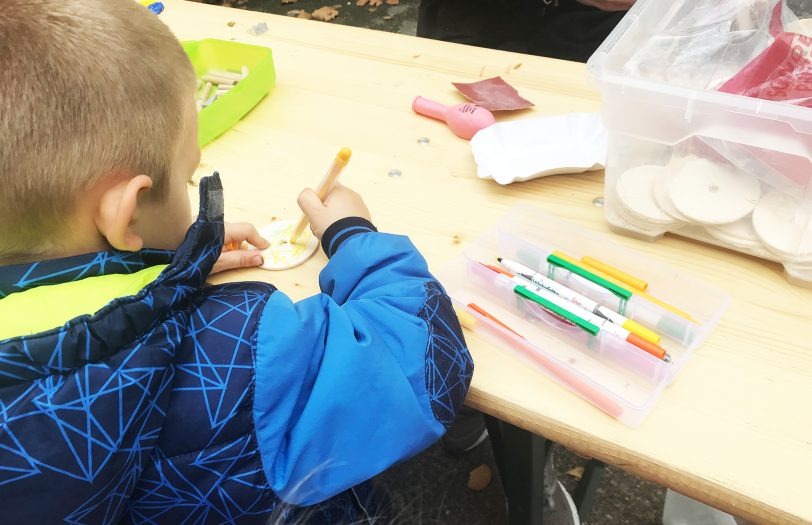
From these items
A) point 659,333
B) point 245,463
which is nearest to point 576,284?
point 659,333

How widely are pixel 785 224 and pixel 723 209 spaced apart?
2.4 inches

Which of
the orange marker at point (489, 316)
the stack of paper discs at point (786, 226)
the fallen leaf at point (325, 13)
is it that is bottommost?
the fallen leaf at point (325, 13)

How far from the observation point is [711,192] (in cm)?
70

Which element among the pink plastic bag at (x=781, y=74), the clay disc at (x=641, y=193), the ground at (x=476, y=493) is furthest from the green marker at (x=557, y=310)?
the ground at (x=476, y=493)

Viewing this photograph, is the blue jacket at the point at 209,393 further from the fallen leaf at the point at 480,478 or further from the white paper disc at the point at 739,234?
the fallen leaf at the point at 480,478

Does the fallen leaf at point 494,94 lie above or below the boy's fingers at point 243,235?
above

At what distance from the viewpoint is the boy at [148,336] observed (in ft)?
1.50

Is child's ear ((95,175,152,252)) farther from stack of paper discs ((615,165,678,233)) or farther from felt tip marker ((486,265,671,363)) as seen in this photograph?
stack of paper discs ((615,165,678,233))

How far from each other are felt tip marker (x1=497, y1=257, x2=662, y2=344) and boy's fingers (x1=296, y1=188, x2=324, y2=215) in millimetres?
227

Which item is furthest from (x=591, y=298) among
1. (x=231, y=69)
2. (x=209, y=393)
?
(x=231, y=69)

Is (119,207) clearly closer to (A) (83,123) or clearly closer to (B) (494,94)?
(A) (83,123)

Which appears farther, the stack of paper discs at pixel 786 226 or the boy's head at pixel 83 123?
the stack of paper discs at pixel 786 226

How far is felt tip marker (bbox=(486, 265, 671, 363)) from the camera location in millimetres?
584

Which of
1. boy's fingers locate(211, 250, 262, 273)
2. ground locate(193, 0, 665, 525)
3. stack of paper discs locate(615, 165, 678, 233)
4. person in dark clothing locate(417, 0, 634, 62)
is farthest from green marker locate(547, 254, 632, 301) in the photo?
person in dark clothing locate(417, 0, 634, 62)
